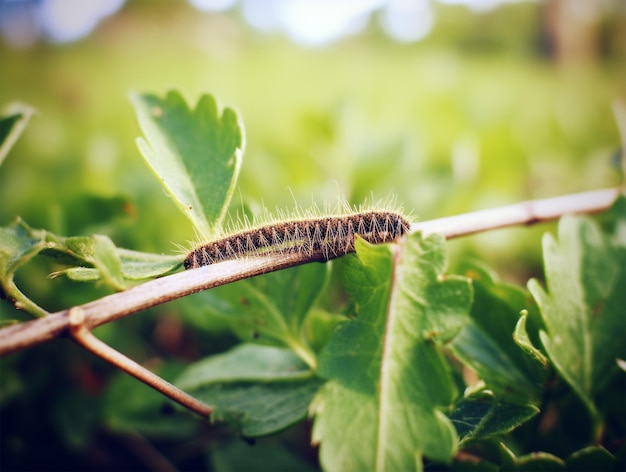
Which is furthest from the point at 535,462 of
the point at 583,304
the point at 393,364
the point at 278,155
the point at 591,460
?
the point at 278,155

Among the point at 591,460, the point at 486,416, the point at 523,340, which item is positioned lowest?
the point at 591,460

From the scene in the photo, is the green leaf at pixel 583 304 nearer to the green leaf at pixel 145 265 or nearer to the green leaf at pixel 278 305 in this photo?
the green leaf at pixel 278 305

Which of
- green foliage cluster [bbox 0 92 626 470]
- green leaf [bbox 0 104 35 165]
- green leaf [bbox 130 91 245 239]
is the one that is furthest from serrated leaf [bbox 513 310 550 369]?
green leaf [bbox 0 104 35 165]

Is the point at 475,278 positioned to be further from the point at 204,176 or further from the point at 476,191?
the point at 476,191

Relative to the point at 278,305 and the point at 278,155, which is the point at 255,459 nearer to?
the point at 278,305

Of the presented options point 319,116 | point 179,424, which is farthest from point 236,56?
point 179,424

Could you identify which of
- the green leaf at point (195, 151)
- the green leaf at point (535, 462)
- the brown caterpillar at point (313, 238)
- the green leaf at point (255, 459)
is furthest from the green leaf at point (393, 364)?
the green leaf at point (255, 459)
